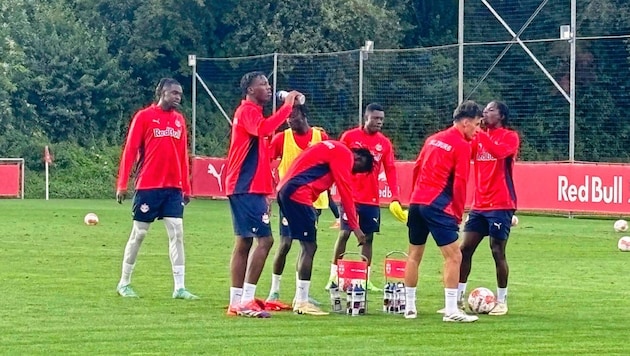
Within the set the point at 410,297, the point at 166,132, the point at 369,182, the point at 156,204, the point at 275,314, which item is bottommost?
the point at 275,314

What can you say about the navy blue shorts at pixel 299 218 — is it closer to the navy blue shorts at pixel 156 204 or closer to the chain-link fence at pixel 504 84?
the navy blue shorts at pixel 156 204

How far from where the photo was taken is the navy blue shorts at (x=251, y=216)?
41.0ft

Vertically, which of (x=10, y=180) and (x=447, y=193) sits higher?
(x=447, y=193)

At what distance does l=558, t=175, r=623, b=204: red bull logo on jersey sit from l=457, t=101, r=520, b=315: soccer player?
15251mm

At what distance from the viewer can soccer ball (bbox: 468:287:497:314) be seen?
1309 cm

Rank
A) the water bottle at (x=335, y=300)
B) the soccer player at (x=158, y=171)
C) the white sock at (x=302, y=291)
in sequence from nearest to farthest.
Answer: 1. the white sock at (x=302, y=291)
2. the water bottle at (x=335, y=300)
3. the soccer player at (x=158, y=171)

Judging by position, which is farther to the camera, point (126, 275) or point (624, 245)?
point (624, 245)

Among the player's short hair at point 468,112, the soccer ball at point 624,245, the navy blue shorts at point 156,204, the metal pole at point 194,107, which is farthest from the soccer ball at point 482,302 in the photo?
the metal pole at point 194,107

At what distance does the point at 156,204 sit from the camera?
14273 mm

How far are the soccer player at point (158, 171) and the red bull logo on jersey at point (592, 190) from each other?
15771 mm

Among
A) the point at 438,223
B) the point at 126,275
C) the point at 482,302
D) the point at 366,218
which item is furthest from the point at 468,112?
the point at 126,275

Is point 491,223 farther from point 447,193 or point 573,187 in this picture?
point 573,187

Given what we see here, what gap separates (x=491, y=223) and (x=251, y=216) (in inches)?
97.1

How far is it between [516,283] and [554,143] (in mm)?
17093
